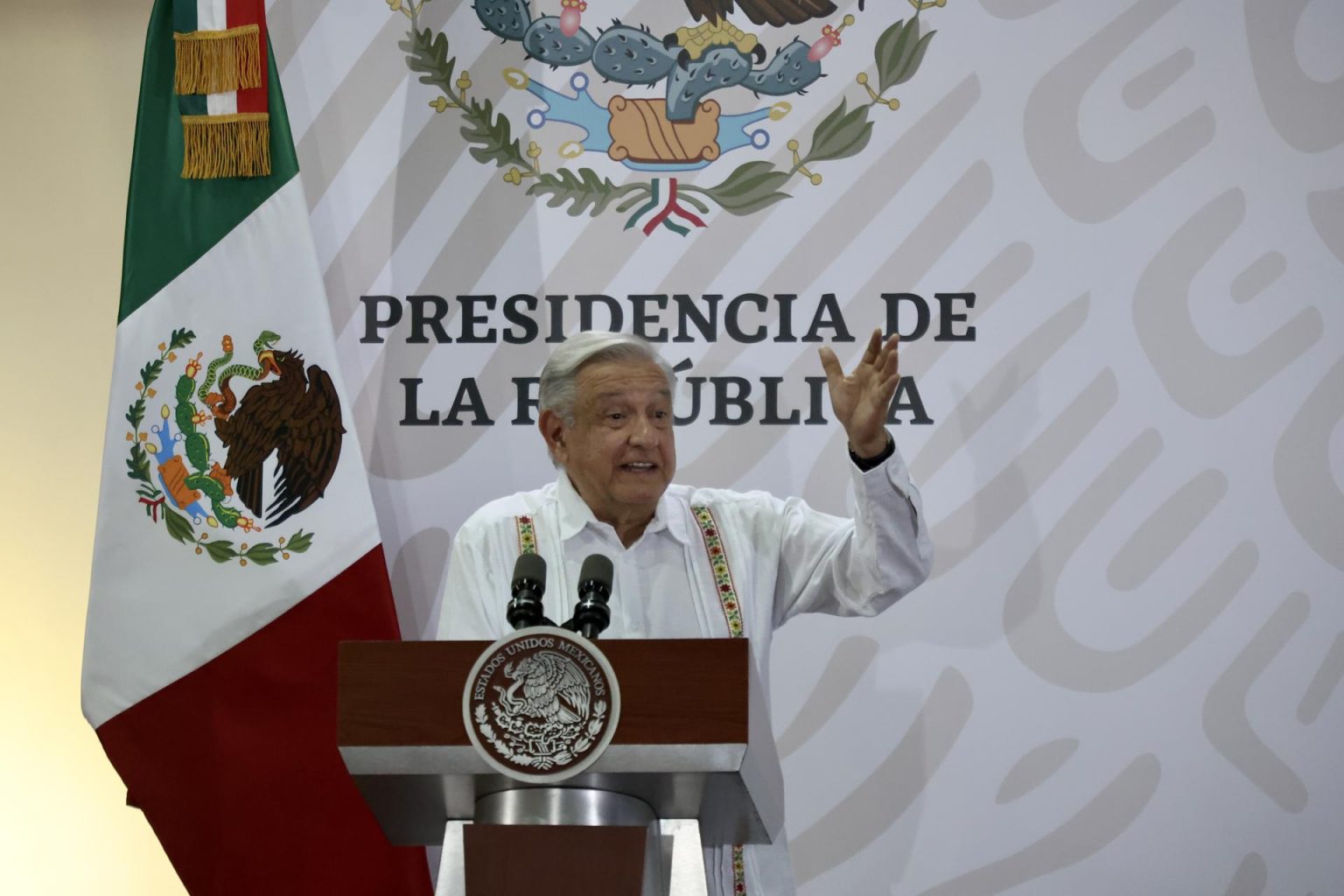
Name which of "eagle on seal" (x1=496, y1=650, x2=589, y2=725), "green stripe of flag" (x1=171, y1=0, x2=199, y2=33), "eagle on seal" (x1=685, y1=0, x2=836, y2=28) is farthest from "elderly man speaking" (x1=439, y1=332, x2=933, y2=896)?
"green stripe of flag" (x1=171, y1=0, x2=199, y2=33)

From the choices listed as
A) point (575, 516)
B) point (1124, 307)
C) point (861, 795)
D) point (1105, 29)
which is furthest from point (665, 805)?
point (1105, 29)

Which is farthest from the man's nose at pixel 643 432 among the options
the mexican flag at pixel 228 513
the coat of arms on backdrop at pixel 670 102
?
the coat of arms on backdrop at pixel 670 102

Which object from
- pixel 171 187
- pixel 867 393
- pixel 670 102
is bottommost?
pixel 867 393

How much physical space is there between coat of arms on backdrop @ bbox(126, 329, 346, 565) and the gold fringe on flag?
55cm

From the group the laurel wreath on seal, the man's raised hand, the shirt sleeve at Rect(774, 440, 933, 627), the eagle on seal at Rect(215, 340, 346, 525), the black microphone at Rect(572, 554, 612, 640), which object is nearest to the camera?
the laurel wreath on seal

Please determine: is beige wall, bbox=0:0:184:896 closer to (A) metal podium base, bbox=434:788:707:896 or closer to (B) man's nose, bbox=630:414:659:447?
(B) man's nose, bbox=630:414:659:447

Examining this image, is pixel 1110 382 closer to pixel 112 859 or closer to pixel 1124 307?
pixel 1124 307

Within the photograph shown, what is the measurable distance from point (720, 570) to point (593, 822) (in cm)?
96

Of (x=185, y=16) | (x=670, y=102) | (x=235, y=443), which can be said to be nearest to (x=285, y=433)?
(x=235, y=443)

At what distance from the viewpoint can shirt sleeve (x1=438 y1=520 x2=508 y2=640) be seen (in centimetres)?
294

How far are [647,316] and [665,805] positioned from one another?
1613 millimetres

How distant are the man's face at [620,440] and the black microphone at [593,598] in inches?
27.7

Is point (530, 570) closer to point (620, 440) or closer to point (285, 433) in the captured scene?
point (620, 440)

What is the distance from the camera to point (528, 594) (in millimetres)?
2229
